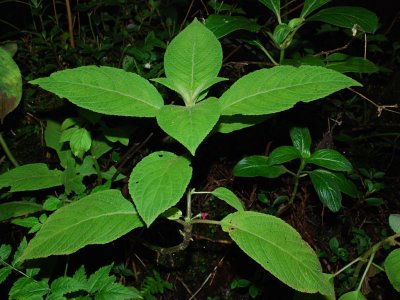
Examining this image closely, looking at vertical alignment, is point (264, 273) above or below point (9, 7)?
below

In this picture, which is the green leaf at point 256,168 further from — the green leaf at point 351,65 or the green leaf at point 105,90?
the green leaf at point 105,90

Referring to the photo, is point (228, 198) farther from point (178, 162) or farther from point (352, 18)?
point (352, 18)

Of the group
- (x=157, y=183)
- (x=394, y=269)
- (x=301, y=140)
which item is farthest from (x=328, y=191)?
(x=157, y=183)

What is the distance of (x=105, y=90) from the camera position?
3.59 feet

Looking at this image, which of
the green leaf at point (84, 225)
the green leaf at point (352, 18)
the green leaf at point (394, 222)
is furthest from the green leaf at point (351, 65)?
the green leaf at point (84, 225)

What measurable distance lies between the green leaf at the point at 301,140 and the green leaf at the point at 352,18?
1.45 ft

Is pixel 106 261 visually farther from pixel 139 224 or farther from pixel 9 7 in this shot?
pixel 9 7

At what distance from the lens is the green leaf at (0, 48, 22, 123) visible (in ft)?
5.17

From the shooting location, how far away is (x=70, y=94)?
106 cm

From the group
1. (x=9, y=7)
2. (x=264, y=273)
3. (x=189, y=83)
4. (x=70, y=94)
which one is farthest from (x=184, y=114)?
(x=9, y=7)

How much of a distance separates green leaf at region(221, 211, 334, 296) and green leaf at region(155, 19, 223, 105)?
383mm

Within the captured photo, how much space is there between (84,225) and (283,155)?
0.82m

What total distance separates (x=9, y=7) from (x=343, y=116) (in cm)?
216

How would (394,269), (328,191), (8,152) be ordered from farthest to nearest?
(8,152) → (328,191) → (394,269)
